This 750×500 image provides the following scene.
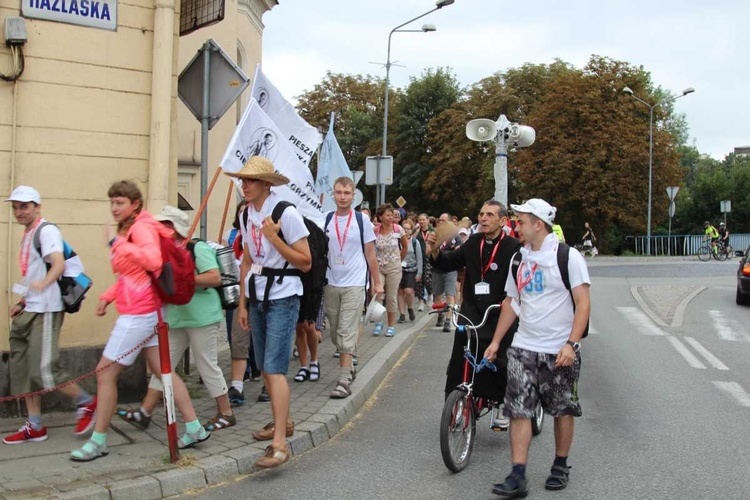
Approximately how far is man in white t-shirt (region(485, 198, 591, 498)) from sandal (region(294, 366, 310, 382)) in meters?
3.29

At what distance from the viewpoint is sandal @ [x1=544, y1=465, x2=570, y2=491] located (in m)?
5.07

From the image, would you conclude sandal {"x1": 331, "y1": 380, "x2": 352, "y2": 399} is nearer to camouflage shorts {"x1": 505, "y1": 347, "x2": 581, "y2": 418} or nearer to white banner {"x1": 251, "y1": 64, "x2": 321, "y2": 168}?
white banner {"x1": 251, "y1": 64, "x2": 321, "y2": 168}

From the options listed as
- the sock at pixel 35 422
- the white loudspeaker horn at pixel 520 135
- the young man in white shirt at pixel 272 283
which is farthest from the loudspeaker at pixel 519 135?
the sock at pixel 35 422

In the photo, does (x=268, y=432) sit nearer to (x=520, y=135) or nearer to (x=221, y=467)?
(x=221, y=467)

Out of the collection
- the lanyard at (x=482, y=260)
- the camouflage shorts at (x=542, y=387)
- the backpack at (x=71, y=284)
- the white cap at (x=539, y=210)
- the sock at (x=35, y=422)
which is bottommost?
the sock at (x=35, y=422)

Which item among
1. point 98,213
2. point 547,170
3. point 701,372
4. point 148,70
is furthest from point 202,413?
point 547,170

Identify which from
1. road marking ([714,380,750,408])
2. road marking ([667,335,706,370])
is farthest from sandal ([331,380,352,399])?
road marking ([667,335,706,370])

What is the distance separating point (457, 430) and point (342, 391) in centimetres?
194

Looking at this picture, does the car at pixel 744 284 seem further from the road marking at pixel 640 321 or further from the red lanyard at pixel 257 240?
the red lanyard at pixel 257 240

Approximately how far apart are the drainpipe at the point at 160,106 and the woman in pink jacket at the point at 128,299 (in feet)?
4.75

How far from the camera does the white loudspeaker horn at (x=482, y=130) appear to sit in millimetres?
12320

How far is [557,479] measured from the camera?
509cm

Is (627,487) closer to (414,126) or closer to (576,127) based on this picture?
(576,127)

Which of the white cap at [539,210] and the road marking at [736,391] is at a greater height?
the white cap at [539,210]
